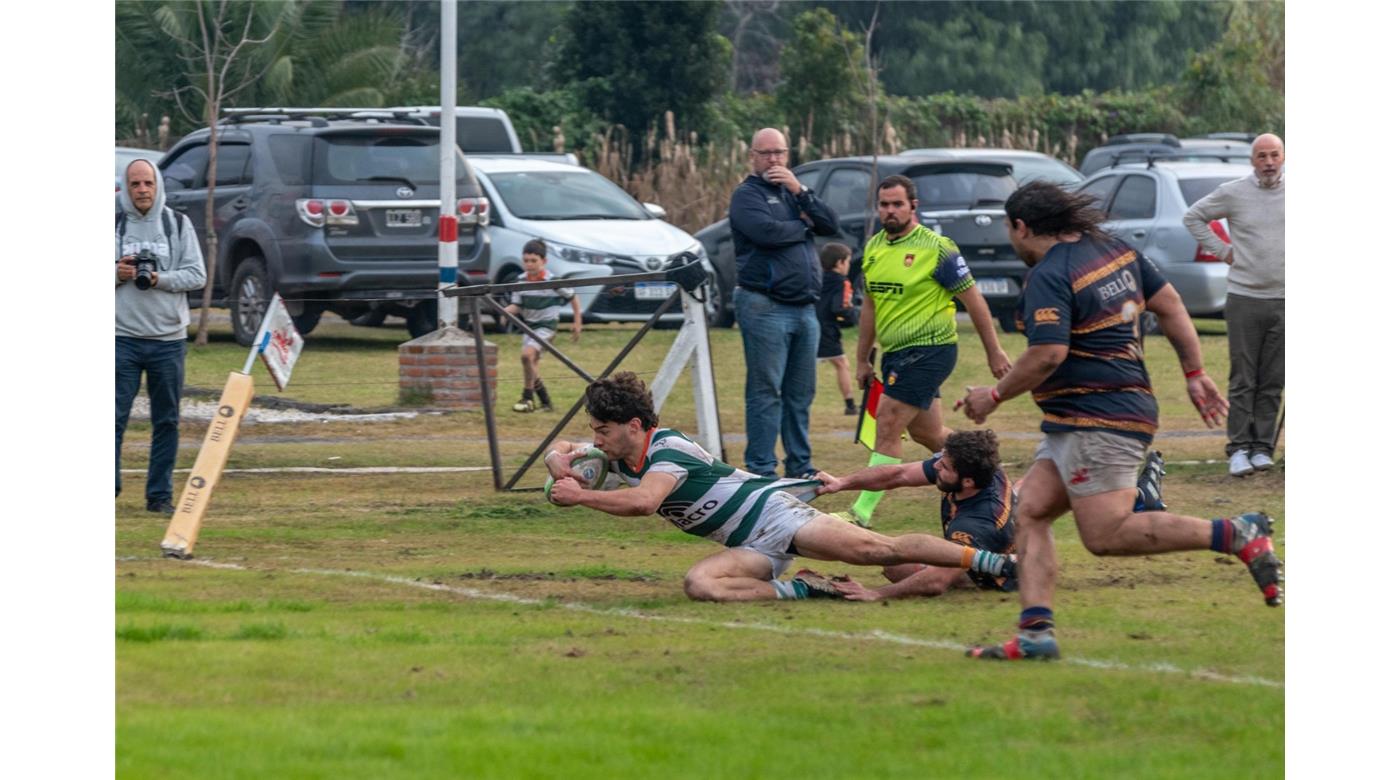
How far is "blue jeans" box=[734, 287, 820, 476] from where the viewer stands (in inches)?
481

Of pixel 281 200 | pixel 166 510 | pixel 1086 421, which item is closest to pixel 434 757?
pixel 1086 421

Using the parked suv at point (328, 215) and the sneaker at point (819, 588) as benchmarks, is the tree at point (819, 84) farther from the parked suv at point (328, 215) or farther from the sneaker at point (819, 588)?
the sneaker at point (819, 588)

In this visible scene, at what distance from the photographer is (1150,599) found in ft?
29.0

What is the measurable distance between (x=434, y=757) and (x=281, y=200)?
552 inches

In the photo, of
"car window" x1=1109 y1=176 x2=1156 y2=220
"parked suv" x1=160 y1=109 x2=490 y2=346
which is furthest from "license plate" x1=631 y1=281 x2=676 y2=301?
"car window" x1=1109 y1=176 x2=1156 y2=220

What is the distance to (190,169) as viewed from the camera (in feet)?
68.2

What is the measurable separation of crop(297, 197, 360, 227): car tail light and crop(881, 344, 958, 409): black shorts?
929 centimetres

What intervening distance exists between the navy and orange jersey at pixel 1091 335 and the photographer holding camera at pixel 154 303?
17.7 feet

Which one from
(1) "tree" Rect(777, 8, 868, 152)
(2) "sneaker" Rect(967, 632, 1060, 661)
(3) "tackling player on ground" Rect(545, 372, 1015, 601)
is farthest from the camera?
(1) "tree" Rect(777, 8, 868, 152)

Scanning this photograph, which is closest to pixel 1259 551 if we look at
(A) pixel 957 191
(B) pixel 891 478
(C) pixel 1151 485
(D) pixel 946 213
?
(C) pixel 1151 485

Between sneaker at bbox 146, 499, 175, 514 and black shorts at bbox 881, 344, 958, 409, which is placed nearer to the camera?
black shorts at bbox 881, 344, 958, 409

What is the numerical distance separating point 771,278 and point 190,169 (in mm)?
10178

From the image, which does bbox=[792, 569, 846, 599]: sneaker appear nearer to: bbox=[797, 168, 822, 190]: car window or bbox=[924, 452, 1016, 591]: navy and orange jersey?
bbox=[924, 452, 1016, 591]: navy and orange jersey

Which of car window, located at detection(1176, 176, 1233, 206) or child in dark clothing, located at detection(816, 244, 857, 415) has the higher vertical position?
car window, located at detection(1176, 176, 1233, 206)
